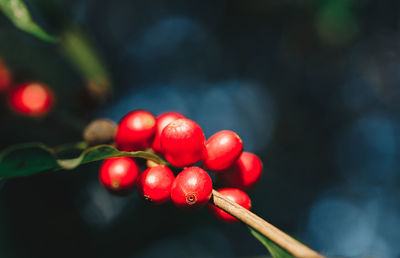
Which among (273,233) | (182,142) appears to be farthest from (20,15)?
(273,233)

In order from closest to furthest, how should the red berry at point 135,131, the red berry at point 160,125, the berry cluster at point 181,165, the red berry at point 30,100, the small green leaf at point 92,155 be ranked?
the small green leaf at point 92,155
the berry cluster at point 181,165
the red berry at point 135,131
the red berry at point 160,125
the red berry at point 30,100

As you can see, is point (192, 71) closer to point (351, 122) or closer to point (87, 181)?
point (351, 122)

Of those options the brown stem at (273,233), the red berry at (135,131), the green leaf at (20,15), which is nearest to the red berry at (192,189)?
the brown stem at (273,233)

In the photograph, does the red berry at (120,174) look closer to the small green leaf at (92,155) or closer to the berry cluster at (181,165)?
the berry cluster at (181,165)

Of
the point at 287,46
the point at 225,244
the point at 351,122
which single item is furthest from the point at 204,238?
the point at 351,122

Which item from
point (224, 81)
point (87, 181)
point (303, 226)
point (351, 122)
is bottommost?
point (303, 226)

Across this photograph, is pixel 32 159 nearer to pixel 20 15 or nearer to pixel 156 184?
pixel 156 184
